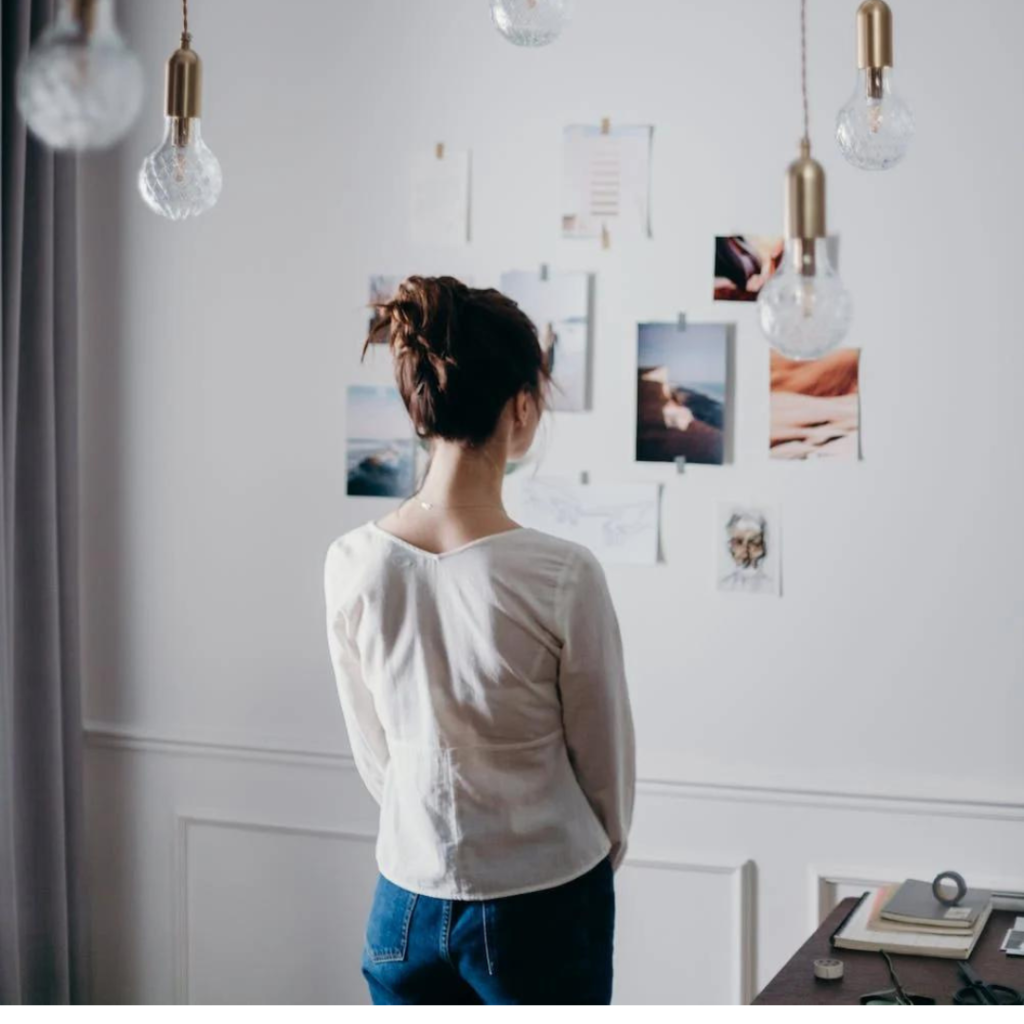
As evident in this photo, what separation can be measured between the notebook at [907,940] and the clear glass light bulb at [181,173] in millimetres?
1257

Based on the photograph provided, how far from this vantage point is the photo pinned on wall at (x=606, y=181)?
2.51m

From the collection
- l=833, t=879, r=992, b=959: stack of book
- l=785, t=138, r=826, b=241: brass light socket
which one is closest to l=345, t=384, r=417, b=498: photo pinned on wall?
l=833, t=879, r=992, b=959: stack of book

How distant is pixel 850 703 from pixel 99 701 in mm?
1579

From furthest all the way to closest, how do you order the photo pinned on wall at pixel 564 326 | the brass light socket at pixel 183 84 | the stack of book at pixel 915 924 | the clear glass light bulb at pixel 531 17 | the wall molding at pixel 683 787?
the photo pinned on wall at pixel 564 326
the wall molding at pixel 683 787
the stack of book at pixel 915 924
the clear glass light bulb at pixel 531 17
the brass light socket at pixel 183 84

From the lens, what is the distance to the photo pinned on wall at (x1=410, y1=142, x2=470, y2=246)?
261 cm

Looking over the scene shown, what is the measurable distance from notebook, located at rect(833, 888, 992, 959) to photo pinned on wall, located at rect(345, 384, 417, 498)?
1.22 m

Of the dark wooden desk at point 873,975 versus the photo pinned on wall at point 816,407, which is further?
the photo pinned on wall at point 816,407

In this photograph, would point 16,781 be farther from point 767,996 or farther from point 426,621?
point 767,996

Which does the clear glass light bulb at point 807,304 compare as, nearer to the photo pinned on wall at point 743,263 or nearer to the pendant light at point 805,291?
the pendant light at point 805,291

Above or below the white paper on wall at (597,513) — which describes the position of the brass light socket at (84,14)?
above

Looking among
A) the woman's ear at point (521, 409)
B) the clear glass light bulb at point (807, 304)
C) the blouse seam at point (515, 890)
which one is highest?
the clear glass light bulb at point (807, 304)

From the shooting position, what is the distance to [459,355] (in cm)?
157

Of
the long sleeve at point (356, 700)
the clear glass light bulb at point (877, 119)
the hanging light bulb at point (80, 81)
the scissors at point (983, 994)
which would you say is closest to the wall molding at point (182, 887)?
the long sleeve at point (356, 700)

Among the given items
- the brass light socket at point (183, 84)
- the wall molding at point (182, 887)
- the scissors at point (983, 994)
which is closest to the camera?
the brass light socket at point (183, 84)
